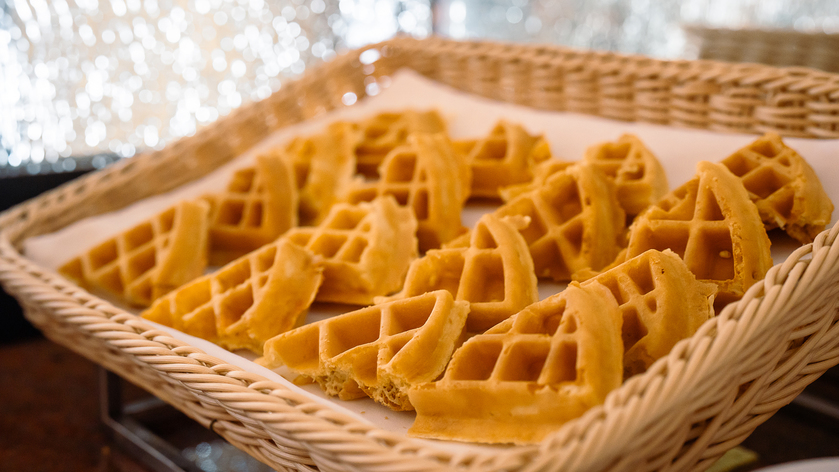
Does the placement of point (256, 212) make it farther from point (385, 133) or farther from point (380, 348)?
point (380, 348)

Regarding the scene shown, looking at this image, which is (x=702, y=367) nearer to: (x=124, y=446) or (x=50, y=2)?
(x=124, y=446)

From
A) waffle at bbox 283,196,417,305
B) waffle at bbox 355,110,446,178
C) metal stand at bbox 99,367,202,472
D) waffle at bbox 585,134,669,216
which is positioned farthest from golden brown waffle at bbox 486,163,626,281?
metal stand at bbox 99,367,202,472

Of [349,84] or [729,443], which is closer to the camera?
[729,443]

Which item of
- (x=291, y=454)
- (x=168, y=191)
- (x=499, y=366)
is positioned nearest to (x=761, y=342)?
(x=499, y=366)

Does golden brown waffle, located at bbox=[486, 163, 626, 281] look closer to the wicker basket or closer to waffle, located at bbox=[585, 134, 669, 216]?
waffle, located at bbox=[585, 134, 669, 216]

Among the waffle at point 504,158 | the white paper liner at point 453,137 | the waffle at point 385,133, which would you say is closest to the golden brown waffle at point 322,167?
the waffle at point 385,133

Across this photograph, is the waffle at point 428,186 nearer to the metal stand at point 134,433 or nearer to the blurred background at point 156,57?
the metal stand at point 134,433

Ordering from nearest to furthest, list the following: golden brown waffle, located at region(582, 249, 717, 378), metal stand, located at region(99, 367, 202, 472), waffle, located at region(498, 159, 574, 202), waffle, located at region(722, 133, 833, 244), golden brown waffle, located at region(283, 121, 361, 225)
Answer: golden brown waffle, located at region(582, 249, 717, 378)
waffle, located at region(722, 133, 833, 244)
waffle, located at region(498, 159, 574, 202)
metal stand, located at region(99, 367, 202, 472)
golden brown waffle, located at region(283, 121, 361, 225)
